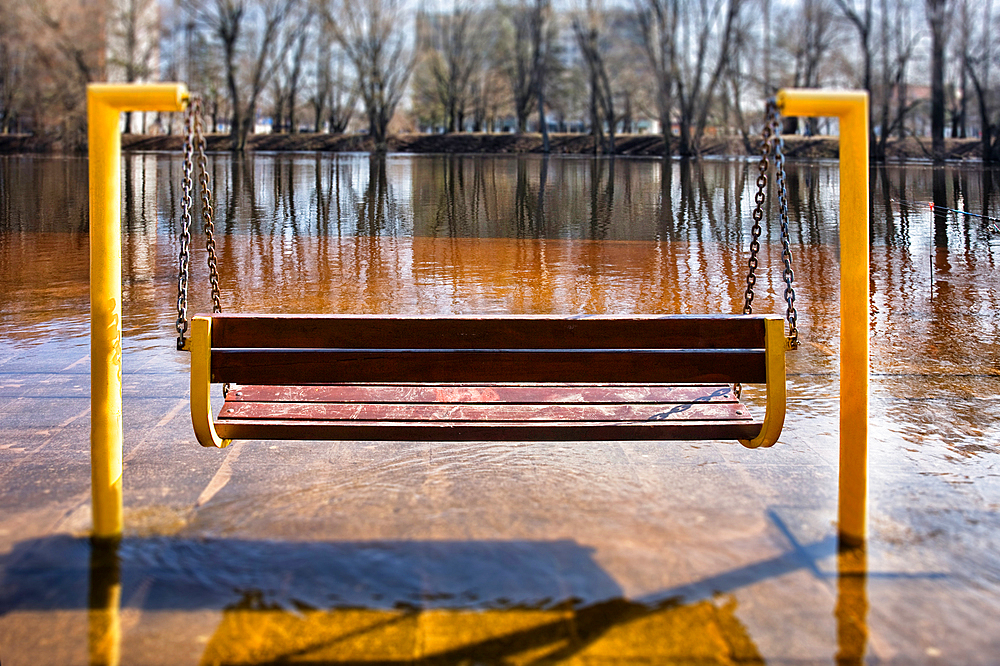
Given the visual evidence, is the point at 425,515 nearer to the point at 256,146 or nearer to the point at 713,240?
the point at 713,240

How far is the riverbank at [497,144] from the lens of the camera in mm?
Result: 54219

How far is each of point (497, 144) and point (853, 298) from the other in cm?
6234

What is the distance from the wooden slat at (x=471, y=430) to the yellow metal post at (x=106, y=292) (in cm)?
39

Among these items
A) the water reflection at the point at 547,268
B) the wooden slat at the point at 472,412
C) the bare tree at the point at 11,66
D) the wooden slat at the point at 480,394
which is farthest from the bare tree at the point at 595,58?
the wooden slat at the point at 472,412

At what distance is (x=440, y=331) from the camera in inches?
133

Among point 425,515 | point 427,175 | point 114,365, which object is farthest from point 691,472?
point 427,175

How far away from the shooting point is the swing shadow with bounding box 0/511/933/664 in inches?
105

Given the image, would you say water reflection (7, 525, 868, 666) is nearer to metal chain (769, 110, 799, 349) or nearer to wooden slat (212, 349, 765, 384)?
wooden slat (212, 349, 765, 384)

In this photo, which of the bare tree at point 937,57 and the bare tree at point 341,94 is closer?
the bare tree at point 937,57

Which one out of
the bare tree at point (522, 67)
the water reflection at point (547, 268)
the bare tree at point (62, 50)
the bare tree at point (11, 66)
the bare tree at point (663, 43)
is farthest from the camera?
the bare tree at point (522, 67)

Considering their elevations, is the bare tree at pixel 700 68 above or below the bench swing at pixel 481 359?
above

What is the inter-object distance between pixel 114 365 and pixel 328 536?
96 cm

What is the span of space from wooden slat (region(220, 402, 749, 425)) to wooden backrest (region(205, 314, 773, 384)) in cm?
18

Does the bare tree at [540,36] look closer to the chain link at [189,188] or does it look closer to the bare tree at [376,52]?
the bare tree at [376,52]
